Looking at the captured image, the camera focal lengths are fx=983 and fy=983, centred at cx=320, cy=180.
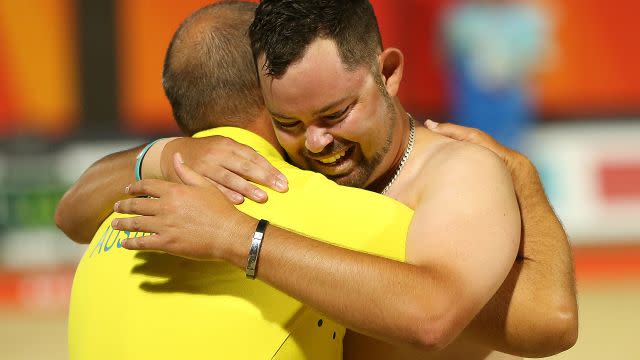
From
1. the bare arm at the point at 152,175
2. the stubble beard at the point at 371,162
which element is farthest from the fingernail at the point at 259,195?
the stubble beard at the point at 371,162

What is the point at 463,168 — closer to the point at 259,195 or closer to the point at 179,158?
the point at 259,195

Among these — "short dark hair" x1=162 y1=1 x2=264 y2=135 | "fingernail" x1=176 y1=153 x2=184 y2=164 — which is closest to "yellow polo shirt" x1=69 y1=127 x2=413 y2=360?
"fingernail" x1=176 y1=153 x2=184 y2=164

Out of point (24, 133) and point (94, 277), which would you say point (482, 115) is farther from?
point (94, 277)

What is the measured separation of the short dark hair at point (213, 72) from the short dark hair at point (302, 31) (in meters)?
0.11

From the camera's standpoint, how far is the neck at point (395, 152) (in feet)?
8.87

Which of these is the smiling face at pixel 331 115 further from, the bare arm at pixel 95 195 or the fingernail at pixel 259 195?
the bare arm at pixel 95 195

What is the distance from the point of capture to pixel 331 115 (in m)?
2.52

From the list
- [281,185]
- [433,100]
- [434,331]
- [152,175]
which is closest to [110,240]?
[152,175]

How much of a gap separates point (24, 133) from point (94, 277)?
6676 mm

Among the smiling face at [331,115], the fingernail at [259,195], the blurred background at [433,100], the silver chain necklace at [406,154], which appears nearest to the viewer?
the fingernail at [259,195]

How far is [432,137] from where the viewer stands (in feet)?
9.12

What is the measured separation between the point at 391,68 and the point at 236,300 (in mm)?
906

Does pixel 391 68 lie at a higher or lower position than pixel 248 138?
higher

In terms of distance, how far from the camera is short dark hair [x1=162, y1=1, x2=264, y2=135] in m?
2.68
